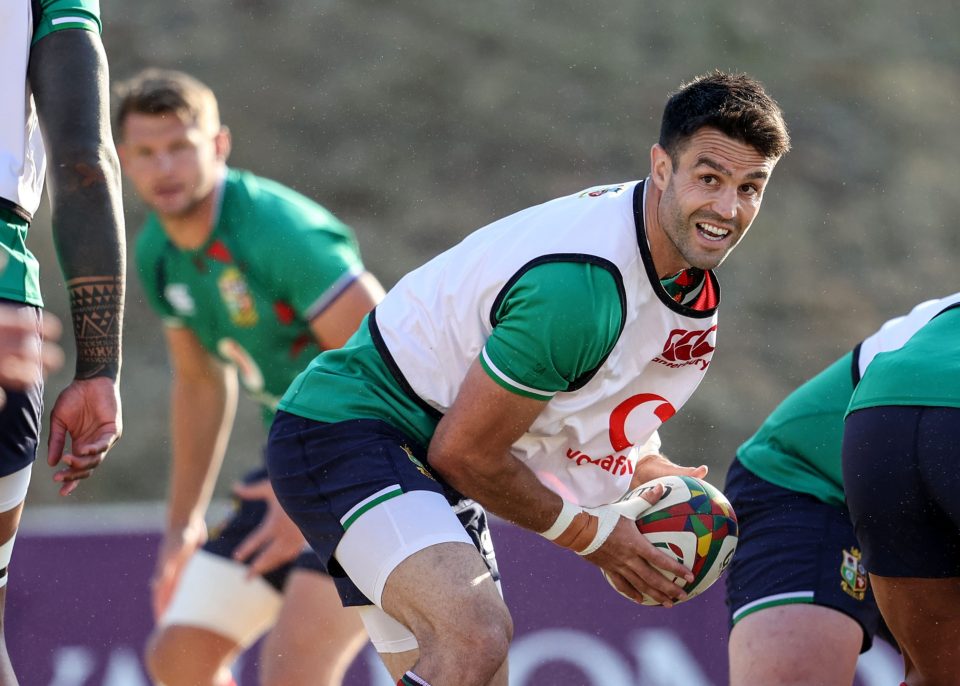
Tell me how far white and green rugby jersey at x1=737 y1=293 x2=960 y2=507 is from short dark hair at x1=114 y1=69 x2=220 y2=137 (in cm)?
279

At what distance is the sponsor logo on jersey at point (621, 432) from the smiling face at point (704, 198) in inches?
16.4

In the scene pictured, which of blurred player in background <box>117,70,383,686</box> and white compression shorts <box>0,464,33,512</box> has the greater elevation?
white compression shorts <box>0,464,33,512</box>

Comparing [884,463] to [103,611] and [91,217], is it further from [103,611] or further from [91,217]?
[103,611]

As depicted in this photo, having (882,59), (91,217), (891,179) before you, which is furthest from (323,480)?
(882,59)

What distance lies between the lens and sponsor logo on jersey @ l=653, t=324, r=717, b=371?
3930 millimetres

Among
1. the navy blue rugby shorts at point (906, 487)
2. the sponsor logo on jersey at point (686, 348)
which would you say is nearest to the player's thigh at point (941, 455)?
the navy blue rugby shorts at point (906, 487)

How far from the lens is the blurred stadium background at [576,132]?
14852 millimetres

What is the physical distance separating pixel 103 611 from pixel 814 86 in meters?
12.6

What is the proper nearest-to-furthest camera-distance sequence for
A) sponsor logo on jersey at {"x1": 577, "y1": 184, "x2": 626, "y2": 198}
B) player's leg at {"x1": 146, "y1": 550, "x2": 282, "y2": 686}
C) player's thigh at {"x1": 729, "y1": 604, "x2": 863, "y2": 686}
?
sponsor logo on jersey at {"x1": 577, "y1": 184, "x2": 626, "y2": 198}
player's thigh at {"x1": 729, "y1": 604, "x2": 863, "y2": 686}
player's leg at {"x1": 146, "y1": 550, "x2": 282, "y2": 686}

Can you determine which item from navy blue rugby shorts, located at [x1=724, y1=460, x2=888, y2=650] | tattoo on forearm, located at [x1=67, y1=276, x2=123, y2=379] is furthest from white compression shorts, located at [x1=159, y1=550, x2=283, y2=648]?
tattoo on forearm, located at [x1=67, y1=276, x2=123, y2=379]

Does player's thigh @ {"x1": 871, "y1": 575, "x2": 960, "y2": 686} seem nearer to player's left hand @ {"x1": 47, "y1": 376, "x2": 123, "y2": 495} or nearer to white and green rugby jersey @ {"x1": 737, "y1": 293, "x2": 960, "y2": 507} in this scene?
white and green rugby jersey @ {"x1": 737, "y1": 293, "x2": 960, "y2": 507}

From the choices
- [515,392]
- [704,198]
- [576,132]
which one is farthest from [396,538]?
[576,132]

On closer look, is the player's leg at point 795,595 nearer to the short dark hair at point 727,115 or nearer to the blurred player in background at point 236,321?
the short dark hair at point 727,115

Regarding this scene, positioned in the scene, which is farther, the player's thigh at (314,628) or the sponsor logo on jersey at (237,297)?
the sponsor logo on jersey at (237,297)
